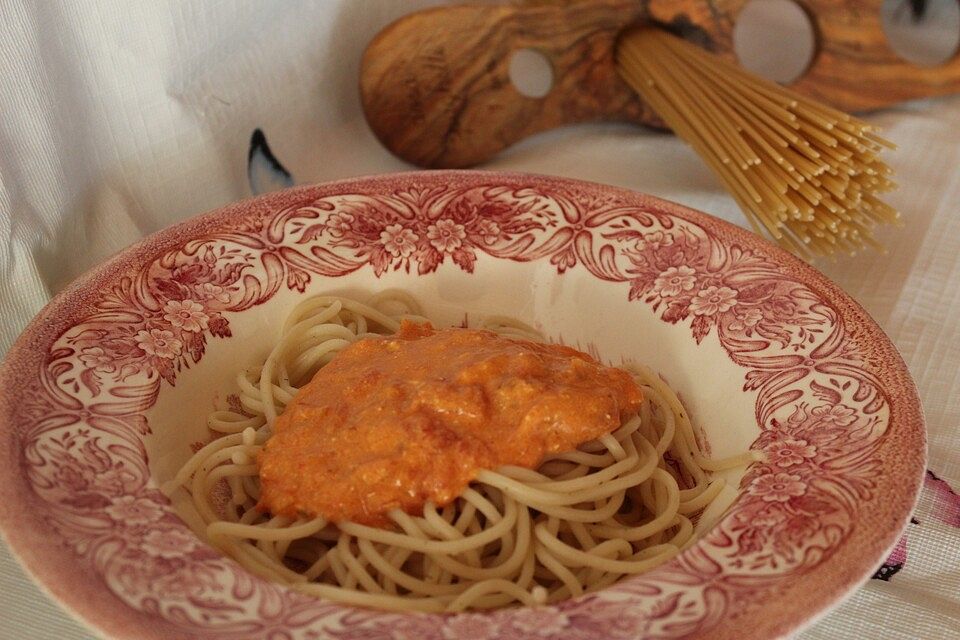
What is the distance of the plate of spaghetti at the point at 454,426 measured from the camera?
138cm

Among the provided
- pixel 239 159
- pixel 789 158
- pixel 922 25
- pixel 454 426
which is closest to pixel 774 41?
pixel 922 25

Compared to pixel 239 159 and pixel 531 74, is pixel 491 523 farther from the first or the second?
pixel 531 74

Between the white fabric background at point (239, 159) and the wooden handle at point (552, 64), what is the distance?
13 centimetres

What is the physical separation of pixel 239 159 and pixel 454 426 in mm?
1292

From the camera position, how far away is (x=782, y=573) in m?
1.39

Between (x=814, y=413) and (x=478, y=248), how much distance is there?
813 millimetres

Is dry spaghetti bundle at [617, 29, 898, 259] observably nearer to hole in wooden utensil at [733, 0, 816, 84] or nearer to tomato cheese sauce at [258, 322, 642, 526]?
hole in wooden utensil at [733, 0, 816, 84]

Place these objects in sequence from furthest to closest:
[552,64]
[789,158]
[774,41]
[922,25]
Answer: [922,25]
[774,41]
[552,64]
[789,158]

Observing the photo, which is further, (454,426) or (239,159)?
(239,159)

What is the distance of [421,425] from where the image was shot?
1.70m

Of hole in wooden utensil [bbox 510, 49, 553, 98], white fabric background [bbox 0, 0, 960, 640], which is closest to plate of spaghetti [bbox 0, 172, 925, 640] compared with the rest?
white fabric background [bbox 0, 0, 960, 640]

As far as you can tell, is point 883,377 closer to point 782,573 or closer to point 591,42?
point 782,573

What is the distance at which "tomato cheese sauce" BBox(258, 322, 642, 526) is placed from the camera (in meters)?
1.70

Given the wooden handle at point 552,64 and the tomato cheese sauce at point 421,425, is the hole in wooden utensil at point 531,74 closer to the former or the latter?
the wooden handle at point 552,64
